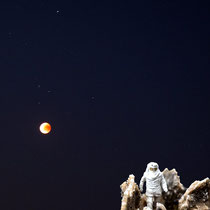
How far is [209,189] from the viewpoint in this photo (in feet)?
28.2

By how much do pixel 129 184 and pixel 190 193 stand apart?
1.60 m

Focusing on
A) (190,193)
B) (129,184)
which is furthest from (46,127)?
(190,193)

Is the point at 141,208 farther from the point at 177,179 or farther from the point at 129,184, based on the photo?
the point at 177,179

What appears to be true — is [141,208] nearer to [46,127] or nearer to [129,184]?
[129,184]

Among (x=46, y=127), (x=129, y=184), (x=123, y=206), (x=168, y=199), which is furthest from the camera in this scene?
(x=46, y=127)

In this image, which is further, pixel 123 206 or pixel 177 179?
pixel 177 179

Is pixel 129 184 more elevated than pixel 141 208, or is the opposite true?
pixel 129 184

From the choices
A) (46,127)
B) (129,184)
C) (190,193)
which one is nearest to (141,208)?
(129,184)

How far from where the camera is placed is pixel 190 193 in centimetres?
855

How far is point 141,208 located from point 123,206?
108 centimetres

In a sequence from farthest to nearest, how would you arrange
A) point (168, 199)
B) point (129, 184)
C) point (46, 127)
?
point (46, 127) → point (168, 199) → point (129, 184)

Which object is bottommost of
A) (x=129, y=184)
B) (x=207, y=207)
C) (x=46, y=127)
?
(x=207, y=207)

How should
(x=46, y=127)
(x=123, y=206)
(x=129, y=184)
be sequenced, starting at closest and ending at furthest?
(x=123, y=206)
(x=129, y=184)
(x=46, y=127)

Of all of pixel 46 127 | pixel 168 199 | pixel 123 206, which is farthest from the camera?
pixel 46 127
